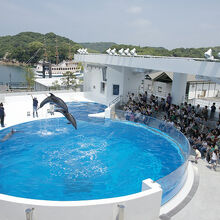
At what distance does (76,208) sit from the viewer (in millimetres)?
6301

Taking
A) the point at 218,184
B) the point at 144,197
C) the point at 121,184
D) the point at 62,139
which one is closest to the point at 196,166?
the point at 218,184

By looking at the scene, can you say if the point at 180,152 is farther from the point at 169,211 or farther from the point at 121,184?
the point at 169,211

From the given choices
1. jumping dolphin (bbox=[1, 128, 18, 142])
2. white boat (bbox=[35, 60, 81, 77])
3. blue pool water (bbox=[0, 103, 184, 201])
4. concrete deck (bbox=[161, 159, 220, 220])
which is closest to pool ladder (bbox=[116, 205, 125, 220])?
concrete deck (bbox=[161, 159, 220, 220])

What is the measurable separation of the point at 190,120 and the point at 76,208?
11.2m

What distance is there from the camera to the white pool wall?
6289 mm

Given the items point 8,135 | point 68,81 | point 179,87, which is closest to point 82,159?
point 8,135

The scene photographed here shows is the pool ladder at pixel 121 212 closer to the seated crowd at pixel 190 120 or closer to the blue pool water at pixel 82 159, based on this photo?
the blue pool water at pixel 82 159

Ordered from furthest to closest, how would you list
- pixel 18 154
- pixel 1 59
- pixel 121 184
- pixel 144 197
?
pixel 1 59
pixel 18 154
pixel 121 184
pixel 144 197

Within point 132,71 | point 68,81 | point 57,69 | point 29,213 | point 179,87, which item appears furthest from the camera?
point 57,69

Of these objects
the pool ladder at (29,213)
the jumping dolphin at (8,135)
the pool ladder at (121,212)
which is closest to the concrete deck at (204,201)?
Result: the pool ladder at (121,212)

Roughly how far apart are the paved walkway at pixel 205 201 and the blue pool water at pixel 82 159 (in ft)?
6.69

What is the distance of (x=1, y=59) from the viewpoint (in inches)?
4963

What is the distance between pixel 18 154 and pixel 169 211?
29.7 feet

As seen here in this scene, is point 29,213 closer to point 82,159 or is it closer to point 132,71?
point 82,159
